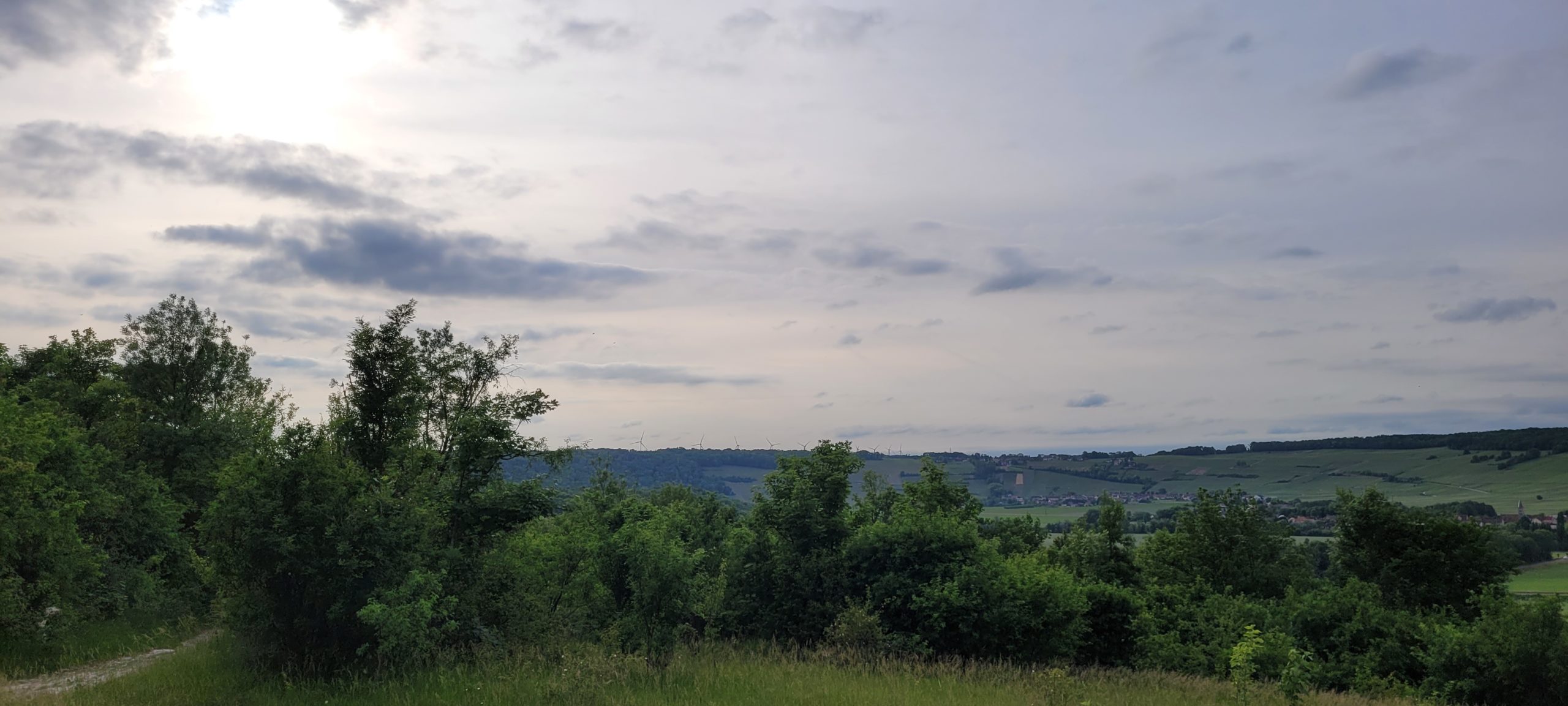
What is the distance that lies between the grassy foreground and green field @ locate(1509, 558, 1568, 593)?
85699 mm

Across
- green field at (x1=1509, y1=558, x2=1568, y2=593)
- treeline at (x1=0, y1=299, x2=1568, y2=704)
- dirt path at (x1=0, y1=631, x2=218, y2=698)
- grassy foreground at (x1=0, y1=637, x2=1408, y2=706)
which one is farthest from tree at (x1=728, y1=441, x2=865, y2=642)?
green field at (x1=1509, y1=558, x2=1568, y2=593)

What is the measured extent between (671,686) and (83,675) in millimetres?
15967

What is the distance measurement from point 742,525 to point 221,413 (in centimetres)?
3144

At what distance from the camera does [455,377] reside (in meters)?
23.6

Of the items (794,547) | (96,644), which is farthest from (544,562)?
(96,644)

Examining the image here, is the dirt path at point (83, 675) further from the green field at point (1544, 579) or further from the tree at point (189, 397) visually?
the green field at point (1544, 579)

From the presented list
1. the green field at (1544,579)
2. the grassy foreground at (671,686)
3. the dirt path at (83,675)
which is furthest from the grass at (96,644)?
the green field at (1544,579)

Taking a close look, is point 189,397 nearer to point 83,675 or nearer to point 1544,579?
point 83,675

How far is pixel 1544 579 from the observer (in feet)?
295

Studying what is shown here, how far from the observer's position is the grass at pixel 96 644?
21.9 m

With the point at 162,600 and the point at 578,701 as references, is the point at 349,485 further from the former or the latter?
the point at 162,600

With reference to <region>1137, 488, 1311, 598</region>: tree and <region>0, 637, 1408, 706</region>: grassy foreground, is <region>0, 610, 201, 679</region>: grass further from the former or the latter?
<region>1137, 488, 1311, 598</region>: tree

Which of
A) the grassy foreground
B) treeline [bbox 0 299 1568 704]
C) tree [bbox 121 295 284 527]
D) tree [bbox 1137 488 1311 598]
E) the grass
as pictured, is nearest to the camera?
the grassy foreground

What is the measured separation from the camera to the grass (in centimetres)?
2188
